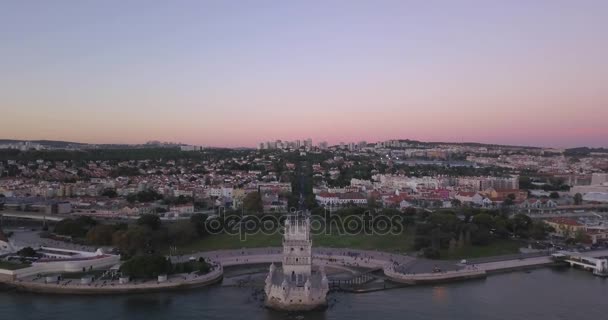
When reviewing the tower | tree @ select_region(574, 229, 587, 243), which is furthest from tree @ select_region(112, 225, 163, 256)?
tree @ select_region(574, 229, 587, 243)

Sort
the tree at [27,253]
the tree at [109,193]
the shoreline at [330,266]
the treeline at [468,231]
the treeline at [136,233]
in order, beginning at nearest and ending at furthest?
the shoreline at [330,266] → the tree at [27,253] → the treeline at [136,233] → the treeline at [468,231] → the tree at [109,193]

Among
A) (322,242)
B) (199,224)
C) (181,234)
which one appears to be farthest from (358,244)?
(181,234)

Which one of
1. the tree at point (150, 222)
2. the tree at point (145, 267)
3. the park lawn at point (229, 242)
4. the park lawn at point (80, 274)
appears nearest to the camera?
the tree at point (145, 267)

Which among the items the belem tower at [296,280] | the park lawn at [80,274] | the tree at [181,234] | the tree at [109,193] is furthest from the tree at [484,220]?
the tree at [109,193]

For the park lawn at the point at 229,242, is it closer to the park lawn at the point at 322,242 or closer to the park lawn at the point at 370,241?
the park lawn at the point at 322,242

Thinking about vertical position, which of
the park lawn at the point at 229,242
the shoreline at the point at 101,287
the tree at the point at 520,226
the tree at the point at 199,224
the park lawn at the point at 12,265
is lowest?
the shoreline at the point at 101,287

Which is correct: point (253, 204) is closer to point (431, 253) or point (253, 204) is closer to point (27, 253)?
point (431, 253)

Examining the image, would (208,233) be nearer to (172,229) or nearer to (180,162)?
(172,229)

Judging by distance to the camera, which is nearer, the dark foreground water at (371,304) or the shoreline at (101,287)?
the dark foreground water at (371,304)
